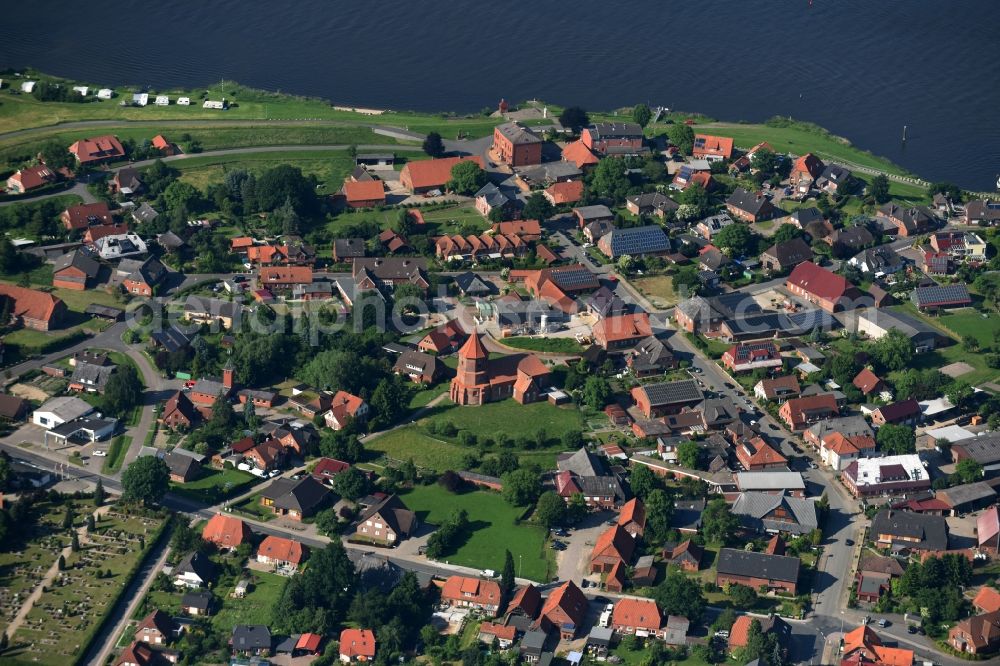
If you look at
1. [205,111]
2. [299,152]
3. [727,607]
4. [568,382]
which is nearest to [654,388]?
[568,382]

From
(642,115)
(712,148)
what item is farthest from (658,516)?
(642,115)

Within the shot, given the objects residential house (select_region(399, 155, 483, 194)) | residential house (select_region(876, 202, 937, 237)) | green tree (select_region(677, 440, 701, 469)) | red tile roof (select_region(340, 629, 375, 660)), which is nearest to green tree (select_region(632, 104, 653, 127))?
residential house (select_region(399, 155, 483, 194))

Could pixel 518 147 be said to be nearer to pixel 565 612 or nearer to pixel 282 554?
pixel 282 554

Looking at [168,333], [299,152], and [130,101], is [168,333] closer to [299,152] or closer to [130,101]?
[299,152]

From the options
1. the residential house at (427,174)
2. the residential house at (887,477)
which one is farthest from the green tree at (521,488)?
the residential house at (427,174)

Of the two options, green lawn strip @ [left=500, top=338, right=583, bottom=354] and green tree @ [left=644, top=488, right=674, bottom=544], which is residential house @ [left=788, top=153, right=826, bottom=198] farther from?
green tree @ [left=644, top=488, right=674, bottom=544]

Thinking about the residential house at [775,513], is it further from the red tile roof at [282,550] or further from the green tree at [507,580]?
the red tile roof at [282,550]
